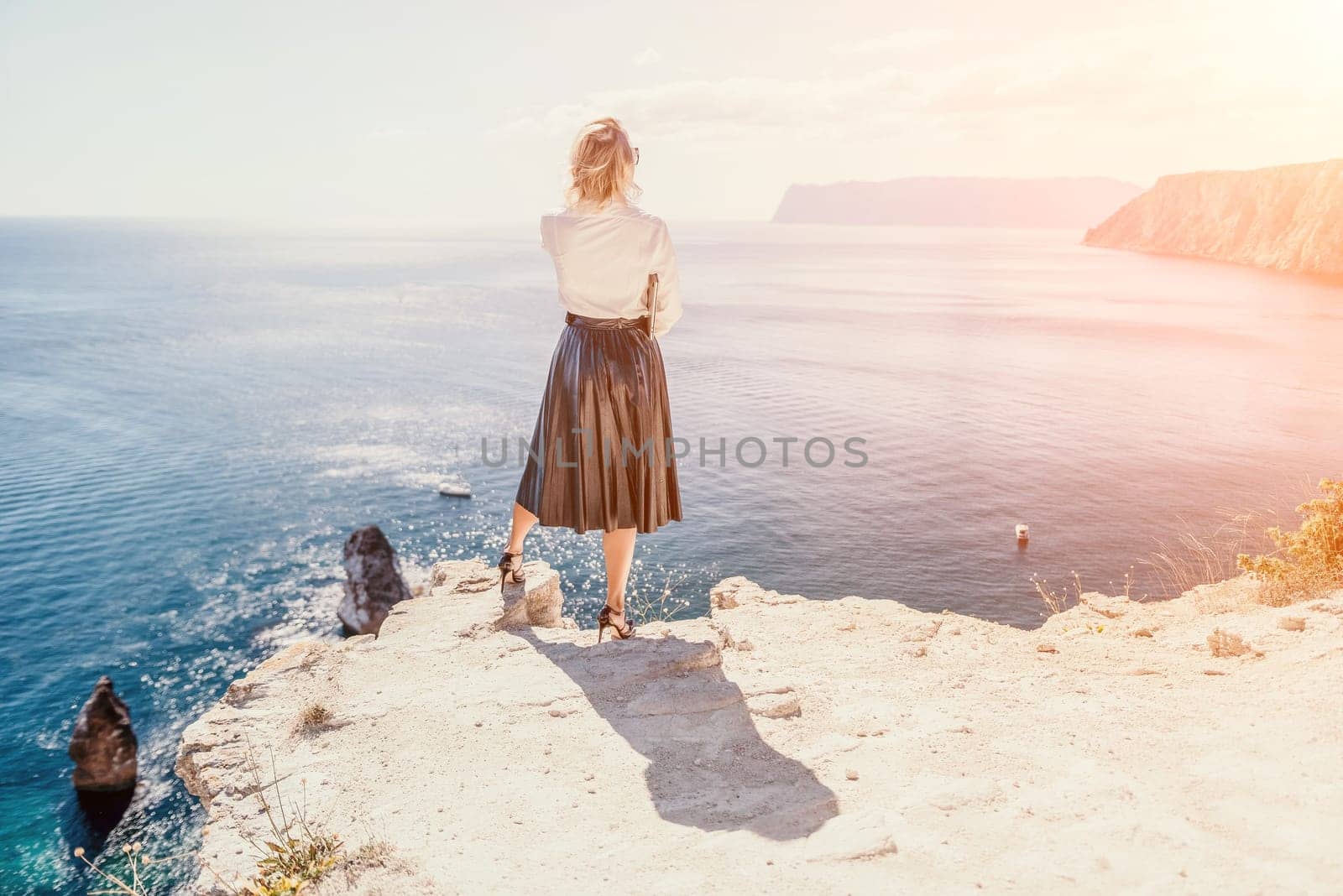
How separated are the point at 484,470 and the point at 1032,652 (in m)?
39.6

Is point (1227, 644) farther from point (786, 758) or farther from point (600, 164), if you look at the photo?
point (600, 164)

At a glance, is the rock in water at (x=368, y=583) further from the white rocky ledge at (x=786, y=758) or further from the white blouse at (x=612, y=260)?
the white blouse at (x=612, y=260)

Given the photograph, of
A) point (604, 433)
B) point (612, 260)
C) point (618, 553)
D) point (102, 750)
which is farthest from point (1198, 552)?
point (102, 750)

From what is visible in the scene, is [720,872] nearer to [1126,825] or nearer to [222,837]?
[1126,825]

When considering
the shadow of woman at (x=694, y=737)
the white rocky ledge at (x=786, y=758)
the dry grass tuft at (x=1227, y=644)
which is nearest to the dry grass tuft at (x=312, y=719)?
the white rocky ledge at (x=786, y=758)

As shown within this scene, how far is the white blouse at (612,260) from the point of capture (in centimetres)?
535

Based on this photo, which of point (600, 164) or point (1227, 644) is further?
point (1227, 644)

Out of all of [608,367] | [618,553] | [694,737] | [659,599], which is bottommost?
[659,599]

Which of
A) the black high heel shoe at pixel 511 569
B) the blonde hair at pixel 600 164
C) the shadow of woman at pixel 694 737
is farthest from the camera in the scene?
the black high heel shoe at pixel 511 569

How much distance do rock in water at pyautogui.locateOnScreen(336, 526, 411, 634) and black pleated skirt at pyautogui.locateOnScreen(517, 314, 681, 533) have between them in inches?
969

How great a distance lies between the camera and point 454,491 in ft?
133

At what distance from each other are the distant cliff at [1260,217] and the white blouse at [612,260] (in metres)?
175

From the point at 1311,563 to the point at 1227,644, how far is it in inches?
165

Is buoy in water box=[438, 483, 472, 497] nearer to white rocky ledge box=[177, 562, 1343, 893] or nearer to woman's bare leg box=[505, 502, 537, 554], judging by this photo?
white rocky ledge box=[177, 562, 1343, 893]
